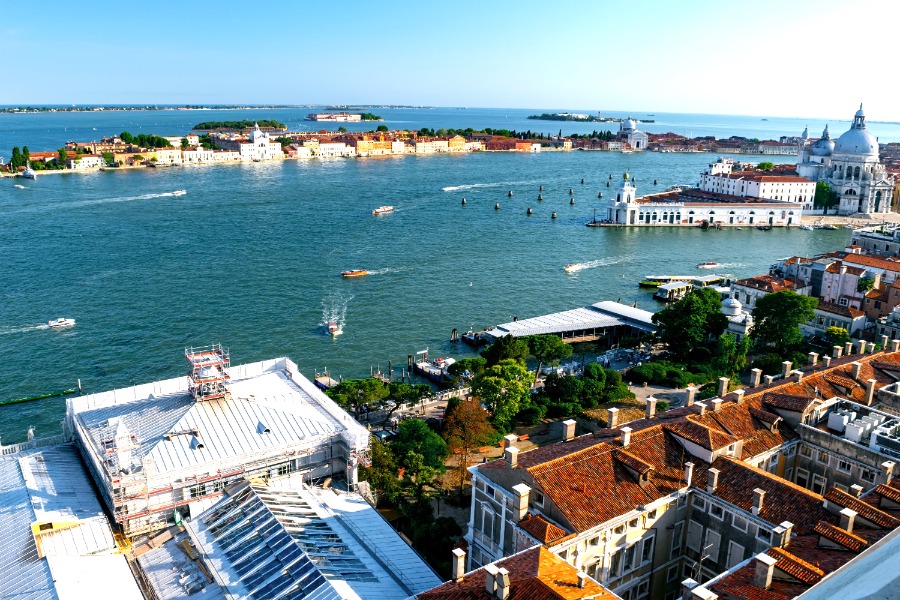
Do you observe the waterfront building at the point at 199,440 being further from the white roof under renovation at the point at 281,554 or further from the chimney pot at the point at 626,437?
the chimney pot at the point at 626,437

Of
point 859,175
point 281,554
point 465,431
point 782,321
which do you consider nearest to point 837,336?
point 782,321

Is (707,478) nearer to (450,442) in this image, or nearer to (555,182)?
(450,442)

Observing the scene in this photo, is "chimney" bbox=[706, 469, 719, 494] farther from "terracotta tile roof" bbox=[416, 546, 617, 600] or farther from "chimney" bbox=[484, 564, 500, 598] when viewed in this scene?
"chimney" bbox=[484, 564, 500, 598]

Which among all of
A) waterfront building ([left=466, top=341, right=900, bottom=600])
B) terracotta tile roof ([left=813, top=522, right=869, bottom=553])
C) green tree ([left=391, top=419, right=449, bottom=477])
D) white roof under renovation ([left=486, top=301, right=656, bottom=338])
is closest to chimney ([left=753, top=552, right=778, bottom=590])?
waterfront building ([left=466, top=341, right=900, bottom=600])

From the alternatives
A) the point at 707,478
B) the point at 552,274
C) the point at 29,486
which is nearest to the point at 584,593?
the point at 707,478

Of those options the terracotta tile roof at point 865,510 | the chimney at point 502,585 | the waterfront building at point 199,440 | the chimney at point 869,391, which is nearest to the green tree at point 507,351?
the waterfront building at point 199,440
